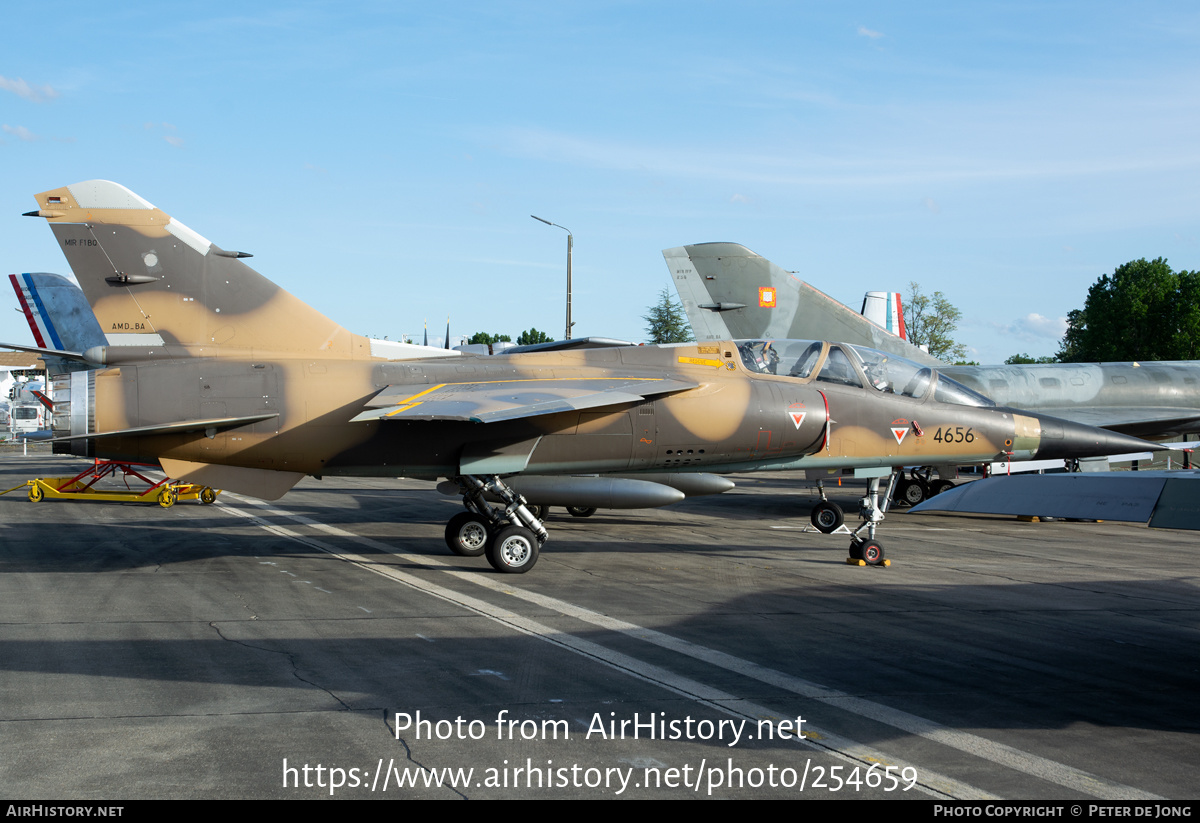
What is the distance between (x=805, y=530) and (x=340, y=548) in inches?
349

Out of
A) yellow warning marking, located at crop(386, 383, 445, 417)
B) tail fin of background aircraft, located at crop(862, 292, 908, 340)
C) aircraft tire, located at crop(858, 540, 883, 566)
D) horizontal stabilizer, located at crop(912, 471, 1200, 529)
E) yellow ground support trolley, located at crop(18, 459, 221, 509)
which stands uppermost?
tail fin of background aircraft, located at crop(862, 292, 908, 340)

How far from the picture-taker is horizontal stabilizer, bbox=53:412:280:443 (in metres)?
11.2

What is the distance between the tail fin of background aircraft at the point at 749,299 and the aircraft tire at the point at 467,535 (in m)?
10.0

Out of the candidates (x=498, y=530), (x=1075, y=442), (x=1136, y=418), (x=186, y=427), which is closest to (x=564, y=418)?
(x=498, y=530)

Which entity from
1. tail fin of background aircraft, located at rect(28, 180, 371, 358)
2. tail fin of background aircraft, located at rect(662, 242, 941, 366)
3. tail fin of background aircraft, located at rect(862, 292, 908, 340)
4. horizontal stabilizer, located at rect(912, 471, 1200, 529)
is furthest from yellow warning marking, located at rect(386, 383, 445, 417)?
tail fin of background aircraft, located at rect(862, 292, 908, 340)

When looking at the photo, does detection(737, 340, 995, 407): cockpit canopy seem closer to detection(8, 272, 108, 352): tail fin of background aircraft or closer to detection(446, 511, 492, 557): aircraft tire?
detection(446, 511, 492, 557): aircraft tire

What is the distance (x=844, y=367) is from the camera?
13.5 metres

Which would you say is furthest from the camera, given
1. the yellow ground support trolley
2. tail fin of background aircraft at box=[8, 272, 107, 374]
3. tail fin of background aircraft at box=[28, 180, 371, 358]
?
tail fin of background aircraft at box=[8, 272, 107, 374]

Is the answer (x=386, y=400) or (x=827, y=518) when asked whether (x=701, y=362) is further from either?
(x=827, y=518)

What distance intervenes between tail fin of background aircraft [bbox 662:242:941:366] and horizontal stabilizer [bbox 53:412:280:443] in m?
12.7

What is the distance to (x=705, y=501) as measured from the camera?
24.5 m

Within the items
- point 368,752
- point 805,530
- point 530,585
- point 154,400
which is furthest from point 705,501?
point 368,752
